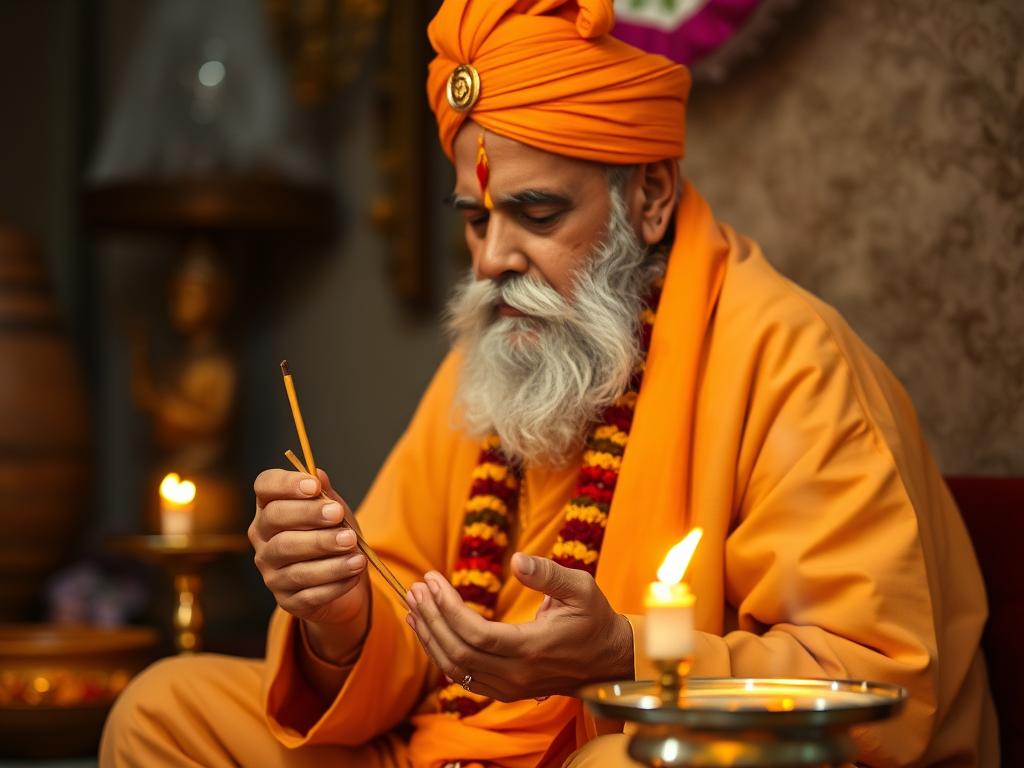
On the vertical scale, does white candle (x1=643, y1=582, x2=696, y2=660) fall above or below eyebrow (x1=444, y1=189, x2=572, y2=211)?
below

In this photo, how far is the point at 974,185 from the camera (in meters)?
3.10

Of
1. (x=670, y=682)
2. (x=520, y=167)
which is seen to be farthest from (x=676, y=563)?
(x=520, y=167)

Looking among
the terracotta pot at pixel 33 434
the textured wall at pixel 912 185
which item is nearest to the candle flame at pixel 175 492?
the textured wall at pixel 912 185

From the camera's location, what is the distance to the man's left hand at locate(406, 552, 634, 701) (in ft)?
6.70

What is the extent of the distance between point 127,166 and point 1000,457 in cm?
328

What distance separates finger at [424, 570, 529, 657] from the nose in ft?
2.65

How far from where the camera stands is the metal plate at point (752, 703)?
1.51 m

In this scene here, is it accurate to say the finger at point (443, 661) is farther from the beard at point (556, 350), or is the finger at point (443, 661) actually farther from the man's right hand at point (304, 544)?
the beard at point (556, 350)

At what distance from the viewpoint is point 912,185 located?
3217mm

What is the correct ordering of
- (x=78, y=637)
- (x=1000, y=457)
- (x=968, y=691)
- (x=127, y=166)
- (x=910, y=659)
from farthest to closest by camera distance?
(x=127, y=166) → (x=78, y=637) → (x=1000, y=457) → (x=968, y=691) → (x=910, y=659)

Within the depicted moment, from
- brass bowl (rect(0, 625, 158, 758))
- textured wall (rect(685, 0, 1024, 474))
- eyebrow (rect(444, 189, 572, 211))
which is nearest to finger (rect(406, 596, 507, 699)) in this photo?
eyebrow (rect(444, 189, 572, 211))

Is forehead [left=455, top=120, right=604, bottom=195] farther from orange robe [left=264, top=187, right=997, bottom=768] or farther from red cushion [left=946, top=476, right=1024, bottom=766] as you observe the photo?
red cushion [left=946, top=476, right=1024, bottom=766]

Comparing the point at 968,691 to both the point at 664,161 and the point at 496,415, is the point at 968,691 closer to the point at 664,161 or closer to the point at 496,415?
the point at 496,415

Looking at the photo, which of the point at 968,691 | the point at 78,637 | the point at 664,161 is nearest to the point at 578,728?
the point at 968,691
